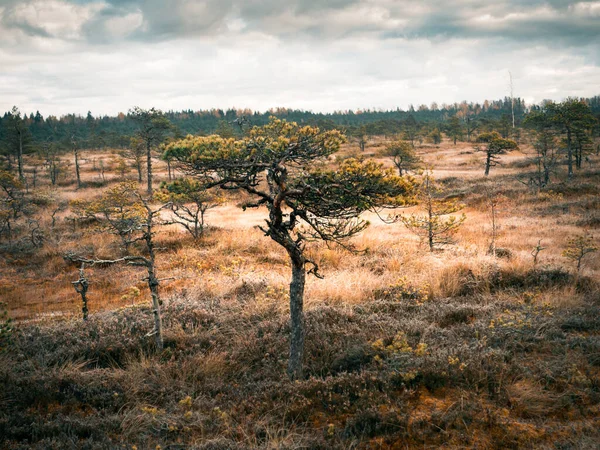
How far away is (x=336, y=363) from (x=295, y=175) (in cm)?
309

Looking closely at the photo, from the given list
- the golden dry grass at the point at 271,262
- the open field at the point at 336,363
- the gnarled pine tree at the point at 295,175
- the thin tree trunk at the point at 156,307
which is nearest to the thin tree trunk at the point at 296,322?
the gnarled pine tree at the point at 295,175

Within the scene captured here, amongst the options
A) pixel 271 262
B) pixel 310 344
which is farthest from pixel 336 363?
pixel 271 262

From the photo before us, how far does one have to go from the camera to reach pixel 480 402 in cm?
439

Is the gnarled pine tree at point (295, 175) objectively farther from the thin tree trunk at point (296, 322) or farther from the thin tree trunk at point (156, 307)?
the thin tree trunk at point (156, 307)

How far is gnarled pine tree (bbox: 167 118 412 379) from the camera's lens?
458 centimetres

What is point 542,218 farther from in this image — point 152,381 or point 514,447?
point 152,381

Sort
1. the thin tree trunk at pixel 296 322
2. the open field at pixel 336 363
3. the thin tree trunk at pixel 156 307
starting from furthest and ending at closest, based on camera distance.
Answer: the thin tree trunk at pixel 156 307
the thin tree trunk at pixel 296 322
the open field at pixel 336 363

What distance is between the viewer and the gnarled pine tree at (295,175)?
4.58 meters

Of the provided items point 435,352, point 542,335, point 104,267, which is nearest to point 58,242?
point 104,267

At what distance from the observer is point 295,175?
5352 mm

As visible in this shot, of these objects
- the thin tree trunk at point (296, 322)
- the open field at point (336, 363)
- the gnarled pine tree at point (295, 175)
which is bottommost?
the open field at point (336, 363)

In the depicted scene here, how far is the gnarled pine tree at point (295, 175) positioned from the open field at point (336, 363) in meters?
0.91

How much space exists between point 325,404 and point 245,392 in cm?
117

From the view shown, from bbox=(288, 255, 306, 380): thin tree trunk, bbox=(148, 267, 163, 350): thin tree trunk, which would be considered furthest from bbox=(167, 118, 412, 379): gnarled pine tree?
bbox=(148, 267, 163, 350): thin tree trunk
